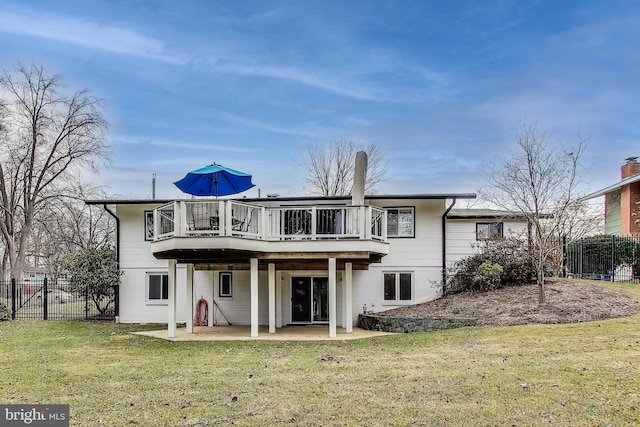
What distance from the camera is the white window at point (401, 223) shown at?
59.8 feet

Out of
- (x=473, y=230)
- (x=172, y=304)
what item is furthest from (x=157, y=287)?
(x=473, y=230)

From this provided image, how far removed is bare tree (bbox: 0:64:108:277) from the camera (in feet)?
88.1

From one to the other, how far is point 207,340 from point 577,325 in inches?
378

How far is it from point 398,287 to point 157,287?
9023 mm

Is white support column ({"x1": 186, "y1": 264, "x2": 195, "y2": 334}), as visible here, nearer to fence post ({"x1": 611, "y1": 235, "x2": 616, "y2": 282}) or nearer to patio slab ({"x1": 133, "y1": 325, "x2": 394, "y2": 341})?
patio slab ({"x1": 133, "y1": 325, "x2": 394, "y2": 341})

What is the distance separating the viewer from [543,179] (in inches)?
633

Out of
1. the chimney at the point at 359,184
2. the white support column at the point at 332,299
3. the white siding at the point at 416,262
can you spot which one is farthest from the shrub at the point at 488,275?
the white support column at the point at 332,299

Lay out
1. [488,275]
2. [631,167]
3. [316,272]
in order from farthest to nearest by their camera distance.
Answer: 1. [631,167]
2. [316,272]
3. [488,275]

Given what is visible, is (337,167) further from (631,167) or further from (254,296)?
(254,296)

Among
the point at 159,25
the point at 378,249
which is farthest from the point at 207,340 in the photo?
→ the point at 159,25

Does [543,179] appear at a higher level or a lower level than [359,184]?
higher

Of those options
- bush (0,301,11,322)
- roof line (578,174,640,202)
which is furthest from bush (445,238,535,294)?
bush (0,301,11,322)

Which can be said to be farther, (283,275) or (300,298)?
(300,298)

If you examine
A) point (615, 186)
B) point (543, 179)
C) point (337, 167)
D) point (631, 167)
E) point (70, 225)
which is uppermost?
point (337, 167)
